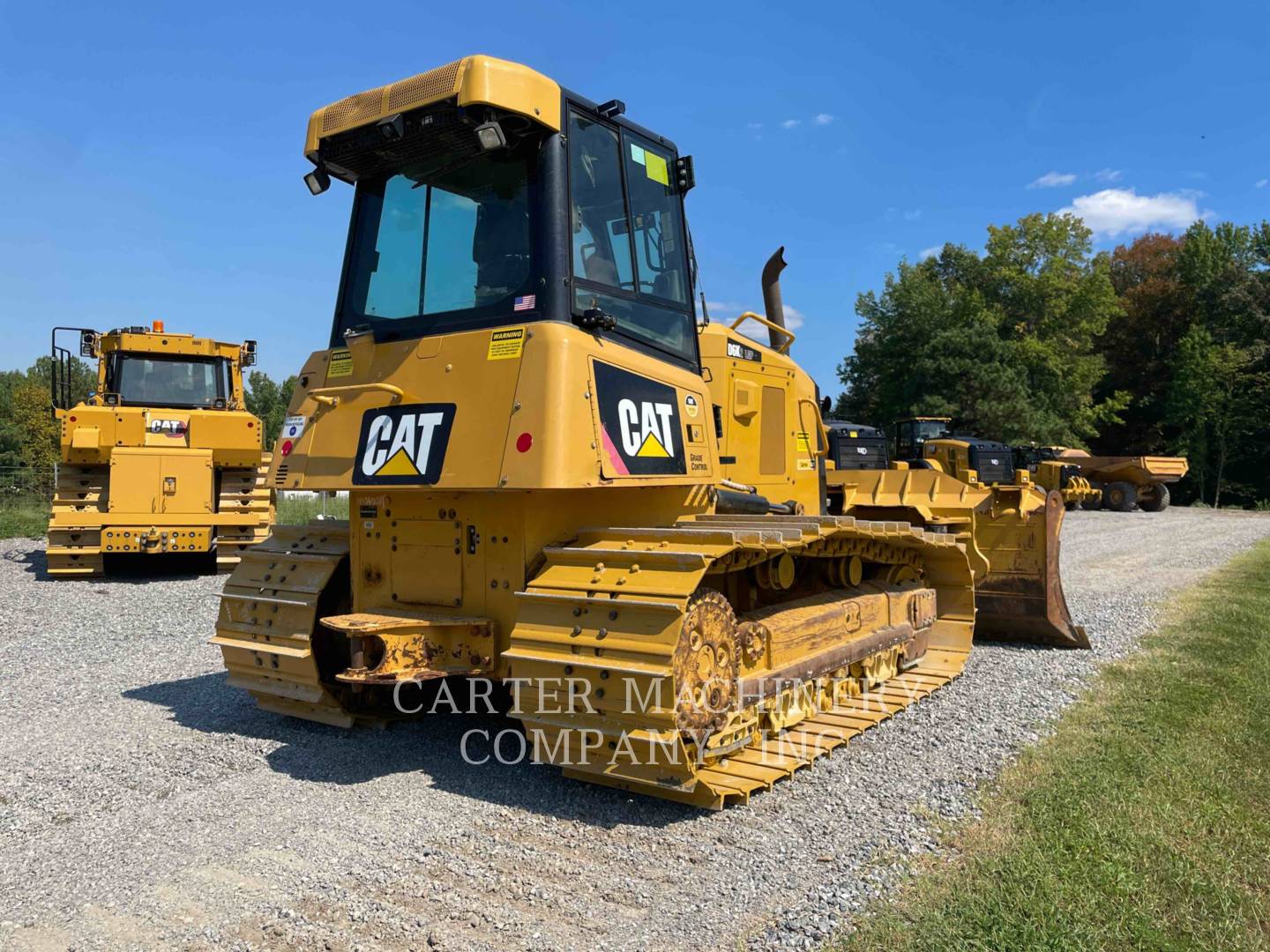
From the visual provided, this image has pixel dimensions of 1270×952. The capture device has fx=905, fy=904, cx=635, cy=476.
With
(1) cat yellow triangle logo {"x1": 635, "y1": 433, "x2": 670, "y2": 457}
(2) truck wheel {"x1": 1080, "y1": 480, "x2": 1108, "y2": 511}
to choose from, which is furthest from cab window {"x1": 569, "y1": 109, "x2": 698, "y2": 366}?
(2) truck wheel {"x1": 1080, "y1": 480, "x2": 1108, "y2": 511}

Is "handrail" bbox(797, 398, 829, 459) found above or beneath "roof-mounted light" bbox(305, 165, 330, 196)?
beneath

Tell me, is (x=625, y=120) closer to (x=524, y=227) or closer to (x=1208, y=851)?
(x=524, y=227)

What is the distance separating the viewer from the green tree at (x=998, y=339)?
3484cm

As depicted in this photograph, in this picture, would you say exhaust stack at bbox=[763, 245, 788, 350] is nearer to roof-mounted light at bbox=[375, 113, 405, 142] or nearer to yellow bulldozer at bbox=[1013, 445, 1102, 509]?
roof-mounted light at bbox=[375, 113, 405, 142]

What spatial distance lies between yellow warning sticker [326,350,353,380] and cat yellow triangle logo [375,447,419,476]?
0.67m

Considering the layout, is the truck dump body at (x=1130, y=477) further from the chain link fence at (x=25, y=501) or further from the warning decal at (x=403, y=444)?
the warning decal at (x=403, y=444)

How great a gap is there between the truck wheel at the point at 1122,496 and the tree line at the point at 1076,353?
4297 millimetres

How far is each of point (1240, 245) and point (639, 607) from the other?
169 ft

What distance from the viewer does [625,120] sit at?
4.88m

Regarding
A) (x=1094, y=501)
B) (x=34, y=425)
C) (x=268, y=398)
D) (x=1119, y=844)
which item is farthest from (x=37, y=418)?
(x=1119, y=844)

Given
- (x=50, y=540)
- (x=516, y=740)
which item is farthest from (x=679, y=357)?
(x=50, y=540)

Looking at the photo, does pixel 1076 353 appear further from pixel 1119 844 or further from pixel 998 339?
pixel 1119 844

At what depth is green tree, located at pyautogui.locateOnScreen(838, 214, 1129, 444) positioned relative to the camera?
114 feet

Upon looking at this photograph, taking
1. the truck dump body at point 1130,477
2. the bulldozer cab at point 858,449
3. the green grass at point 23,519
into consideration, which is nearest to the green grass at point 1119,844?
the bulldozer cab at point 858,449
